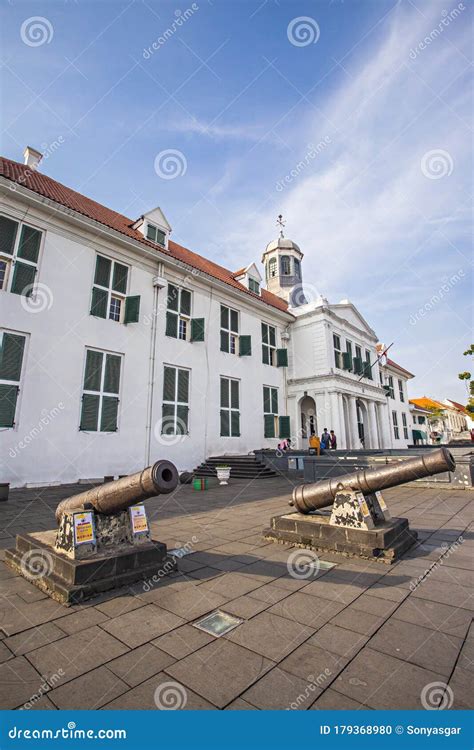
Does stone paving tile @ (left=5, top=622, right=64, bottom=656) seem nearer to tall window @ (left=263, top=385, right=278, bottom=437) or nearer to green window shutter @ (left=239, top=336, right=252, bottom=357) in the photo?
green window shutter @ (left=239, top=336, right=252, bottom=357)

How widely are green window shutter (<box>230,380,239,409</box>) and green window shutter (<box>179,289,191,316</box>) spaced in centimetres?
407

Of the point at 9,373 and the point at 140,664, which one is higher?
the point at 9,373

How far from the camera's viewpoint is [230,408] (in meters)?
16.8

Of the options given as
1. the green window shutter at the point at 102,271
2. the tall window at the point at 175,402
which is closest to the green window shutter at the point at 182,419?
the tall window at the point at 175,402

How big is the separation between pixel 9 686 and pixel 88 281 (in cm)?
1202

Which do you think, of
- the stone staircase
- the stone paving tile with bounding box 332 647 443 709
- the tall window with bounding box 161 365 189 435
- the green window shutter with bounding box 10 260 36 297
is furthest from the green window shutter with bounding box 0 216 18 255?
the stone paving tile with bounding box 332 647 443 709

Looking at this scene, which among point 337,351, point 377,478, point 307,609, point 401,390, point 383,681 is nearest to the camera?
point 383,681

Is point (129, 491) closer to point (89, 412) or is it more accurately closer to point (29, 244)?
point (89, 412)

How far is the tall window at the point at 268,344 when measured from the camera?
781 inches

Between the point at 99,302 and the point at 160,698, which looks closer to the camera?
the point at 160,698

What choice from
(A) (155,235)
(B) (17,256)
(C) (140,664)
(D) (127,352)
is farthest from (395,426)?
(C) (140,664)

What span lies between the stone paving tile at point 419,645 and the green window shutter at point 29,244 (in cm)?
1242

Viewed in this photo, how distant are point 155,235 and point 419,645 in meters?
16.1

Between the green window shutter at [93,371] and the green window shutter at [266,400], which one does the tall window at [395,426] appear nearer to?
the green window shutter at [266,400]
